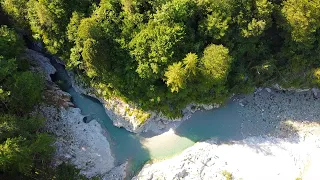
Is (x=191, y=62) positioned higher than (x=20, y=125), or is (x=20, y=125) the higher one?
(x=191, y=62)

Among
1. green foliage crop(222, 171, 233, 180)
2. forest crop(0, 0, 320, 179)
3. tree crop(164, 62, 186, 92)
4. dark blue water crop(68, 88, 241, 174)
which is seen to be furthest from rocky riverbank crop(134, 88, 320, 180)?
tree crop(164, 62, 186, 92)

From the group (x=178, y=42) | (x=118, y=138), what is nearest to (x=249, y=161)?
(x=118, y=138)

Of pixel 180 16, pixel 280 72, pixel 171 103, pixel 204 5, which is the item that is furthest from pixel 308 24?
pixel 171 103

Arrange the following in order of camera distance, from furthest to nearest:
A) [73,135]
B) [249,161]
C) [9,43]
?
[73,135] < [249,161] < [9,43]

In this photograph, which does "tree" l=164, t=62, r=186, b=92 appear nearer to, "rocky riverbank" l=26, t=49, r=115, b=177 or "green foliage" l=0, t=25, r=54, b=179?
"rocky riverbank" l=26, t=49, r=115, b=177

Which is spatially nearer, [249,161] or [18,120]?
[18,120]

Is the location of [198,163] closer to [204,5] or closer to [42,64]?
[204,5]

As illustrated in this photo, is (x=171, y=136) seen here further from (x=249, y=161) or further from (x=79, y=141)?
(x=79, y=141)
